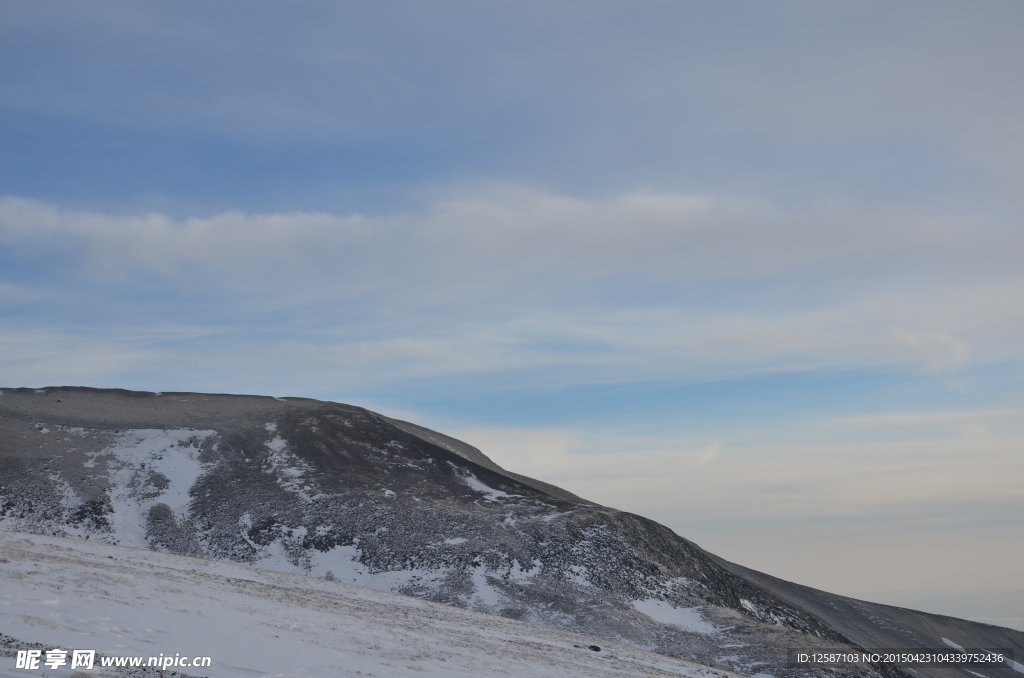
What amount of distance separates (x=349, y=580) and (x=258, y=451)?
18672 millimetres

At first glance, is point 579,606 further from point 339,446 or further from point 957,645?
point 957,645

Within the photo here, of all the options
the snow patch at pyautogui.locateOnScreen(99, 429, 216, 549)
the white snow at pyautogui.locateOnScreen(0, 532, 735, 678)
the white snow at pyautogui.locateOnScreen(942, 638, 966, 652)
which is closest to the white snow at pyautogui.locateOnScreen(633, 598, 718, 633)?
the white snow at pyautogui.locateOnScreen(0, 532, 735, 678)

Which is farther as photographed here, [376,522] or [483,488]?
[483,488]

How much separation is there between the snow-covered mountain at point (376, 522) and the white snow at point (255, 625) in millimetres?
8466

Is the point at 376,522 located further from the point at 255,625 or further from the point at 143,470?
the point at 255,625

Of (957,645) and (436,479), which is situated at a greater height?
(436,479)

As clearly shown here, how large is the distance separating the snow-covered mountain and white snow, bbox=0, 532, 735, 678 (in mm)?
8466

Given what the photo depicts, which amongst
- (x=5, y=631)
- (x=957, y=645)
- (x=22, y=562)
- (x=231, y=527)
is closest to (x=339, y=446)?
(x=231, y=527)

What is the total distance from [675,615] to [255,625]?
2980cm

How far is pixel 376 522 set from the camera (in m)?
55.4

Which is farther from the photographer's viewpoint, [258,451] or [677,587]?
[258,451]

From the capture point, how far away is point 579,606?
46969 mm

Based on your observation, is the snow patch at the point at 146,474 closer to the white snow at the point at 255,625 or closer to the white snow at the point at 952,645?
the white snow at the point at 255,625

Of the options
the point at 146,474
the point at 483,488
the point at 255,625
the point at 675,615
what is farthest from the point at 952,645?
the point at 255,625
